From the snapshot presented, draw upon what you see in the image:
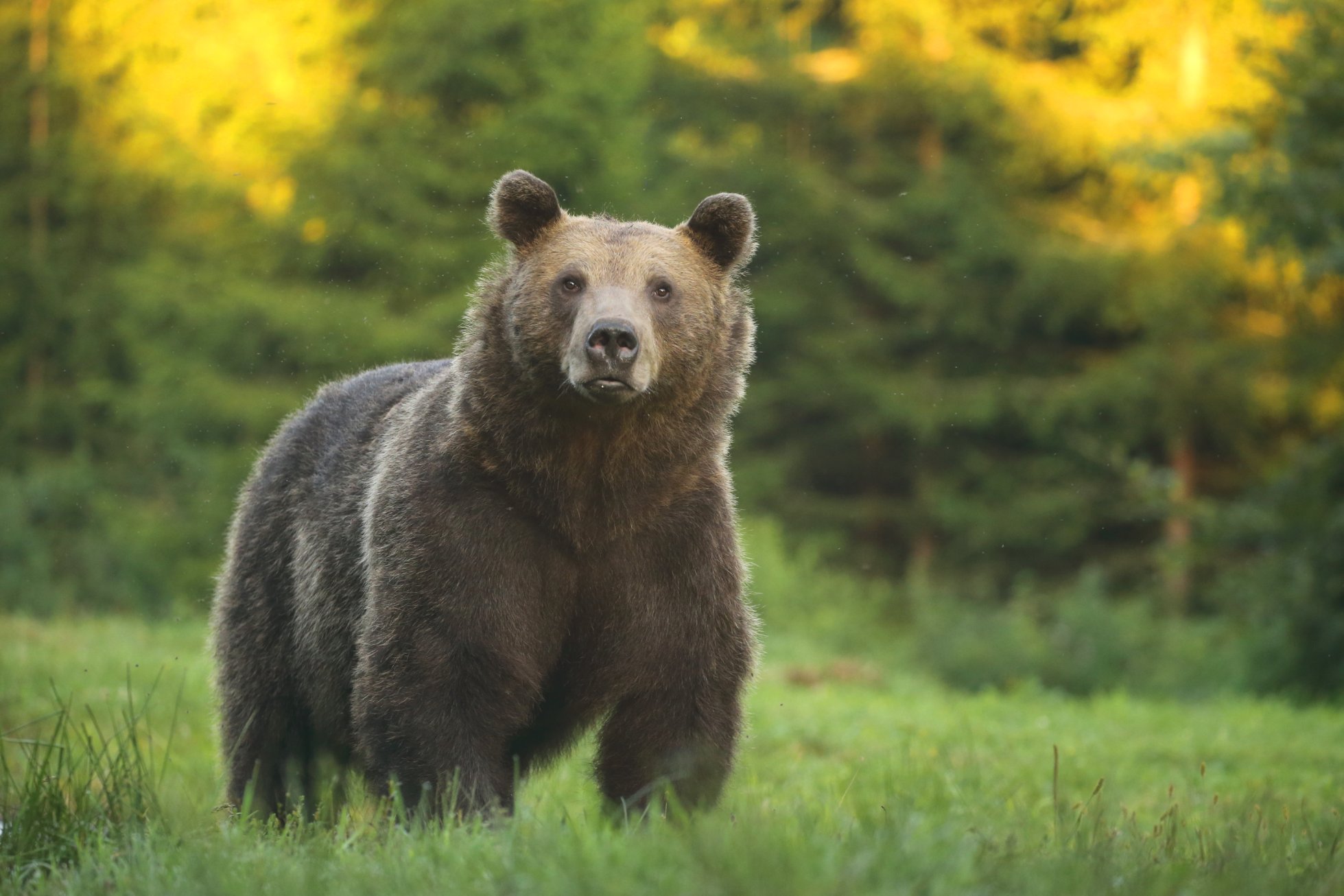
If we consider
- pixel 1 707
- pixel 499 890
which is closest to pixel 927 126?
pixel 1 707

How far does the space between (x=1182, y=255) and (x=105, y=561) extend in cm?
1471

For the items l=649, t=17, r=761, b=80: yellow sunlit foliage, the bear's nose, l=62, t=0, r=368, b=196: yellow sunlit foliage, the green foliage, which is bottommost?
the green foliage

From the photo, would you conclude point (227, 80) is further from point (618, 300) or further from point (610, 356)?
point (610, 356)

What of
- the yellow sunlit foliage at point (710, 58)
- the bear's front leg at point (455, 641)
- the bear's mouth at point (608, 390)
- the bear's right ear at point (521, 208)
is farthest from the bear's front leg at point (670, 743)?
the yellow sunlit foliage at point (710, 58)

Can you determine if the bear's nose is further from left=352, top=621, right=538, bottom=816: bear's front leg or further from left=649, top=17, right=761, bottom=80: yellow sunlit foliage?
left=649, top=17, right=761, bottom=80: yellow sunlit foliage

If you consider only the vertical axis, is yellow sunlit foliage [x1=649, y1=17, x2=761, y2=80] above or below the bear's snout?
above

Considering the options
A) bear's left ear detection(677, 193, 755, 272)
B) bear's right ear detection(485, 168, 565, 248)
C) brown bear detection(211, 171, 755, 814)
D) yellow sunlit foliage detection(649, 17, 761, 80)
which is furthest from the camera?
yellow sunlit foliage detection(649, 17, 761, 80)

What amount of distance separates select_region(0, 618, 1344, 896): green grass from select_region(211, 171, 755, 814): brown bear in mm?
304

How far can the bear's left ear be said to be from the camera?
5199 millimetres

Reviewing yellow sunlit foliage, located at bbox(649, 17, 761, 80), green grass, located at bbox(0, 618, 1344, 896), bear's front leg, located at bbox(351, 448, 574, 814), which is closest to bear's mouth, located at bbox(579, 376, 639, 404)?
bear's front leg, located at bbox(351, 448, 574, 814)

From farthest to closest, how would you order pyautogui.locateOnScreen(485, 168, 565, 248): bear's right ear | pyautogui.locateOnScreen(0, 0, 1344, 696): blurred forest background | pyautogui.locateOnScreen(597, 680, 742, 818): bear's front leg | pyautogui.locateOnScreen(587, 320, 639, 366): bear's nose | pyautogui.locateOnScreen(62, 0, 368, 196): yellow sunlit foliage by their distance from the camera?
pyautogui.locateOnScreen(62, 0, 368, 196): yellow sunlit foliage < pyautogui.locateOnScreen(0, 0, 1344, 696): blurred forest background < pyautogui.locateOnScreen(485, 168, 565, 248): bear's right ear < pyautogui.locateOnScreen(597, 680, 742, 818): bear's front leg < pyautogui.locateOnScreen(587, 320, 639, 366): bear's nose

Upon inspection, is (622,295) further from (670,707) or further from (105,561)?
(105,561)

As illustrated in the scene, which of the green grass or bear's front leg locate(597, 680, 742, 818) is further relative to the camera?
bear's front leg locate(597, 680, 742, 818)

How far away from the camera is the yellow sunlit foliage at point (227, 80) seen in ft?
59.2
